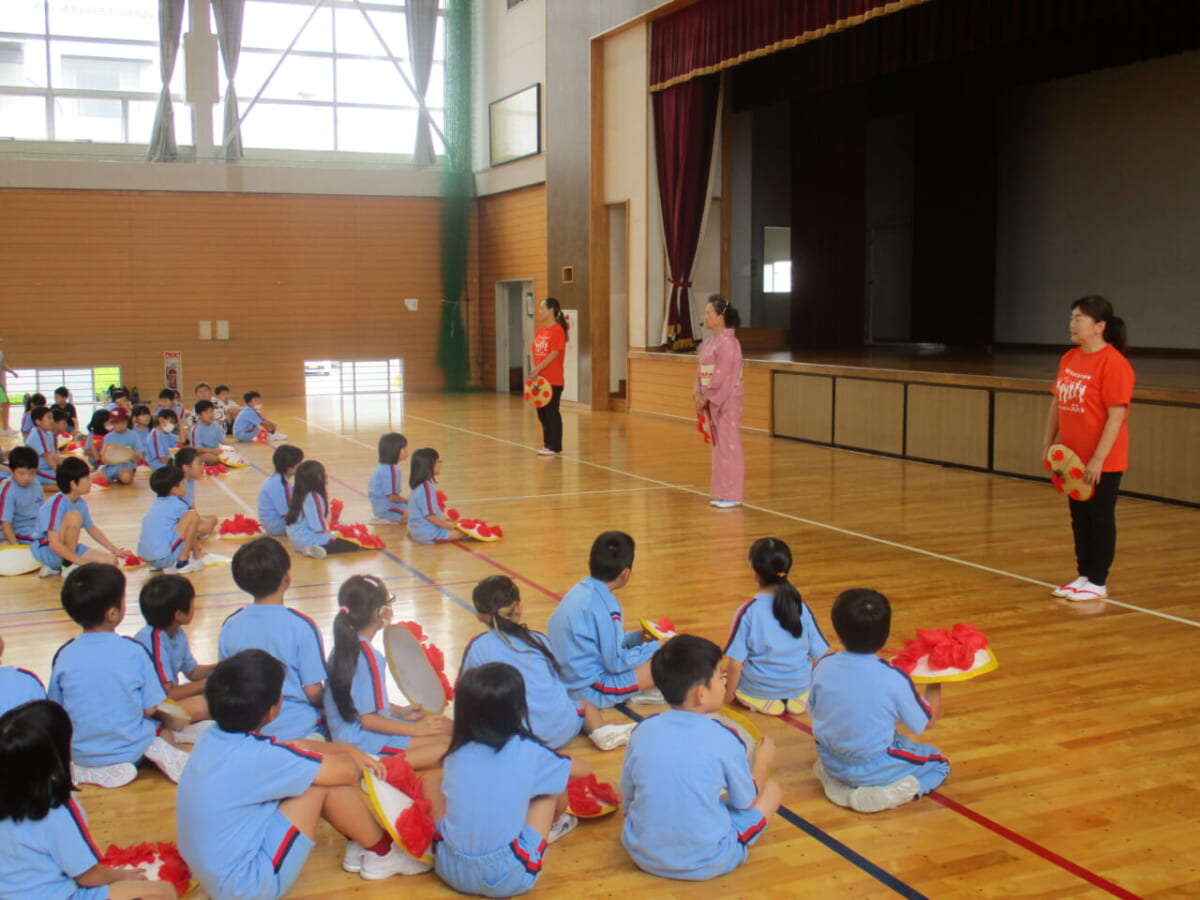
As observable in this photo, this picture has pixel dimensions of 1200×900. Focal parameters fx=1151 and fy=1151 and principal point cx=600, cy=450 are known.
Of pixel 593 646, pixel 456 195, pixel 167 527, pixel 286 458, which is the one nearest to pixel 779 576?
pixel 593 646

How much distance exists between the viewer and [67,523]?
6.27 meters

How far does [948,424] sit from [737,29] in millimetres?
5281

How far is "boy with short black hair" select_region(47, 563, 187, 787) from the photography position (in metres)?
3.59

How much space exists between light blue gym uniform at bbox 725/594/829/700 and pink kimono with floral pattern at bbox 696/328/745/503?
13.8ft

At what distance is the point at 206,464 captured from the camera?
10641 mm

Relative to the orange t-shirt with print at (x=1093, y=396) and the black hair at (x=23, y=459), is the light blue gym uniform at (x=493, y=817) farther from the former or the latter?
the black hair at (x=23, y=459)

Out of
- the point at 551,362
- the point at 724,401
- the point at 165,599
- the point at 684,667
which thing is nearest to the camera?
the point at 684,667

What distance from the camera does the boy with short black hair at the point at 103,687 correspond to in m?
3.59

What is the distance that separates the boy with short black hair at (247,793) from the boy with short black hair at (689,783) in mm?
777

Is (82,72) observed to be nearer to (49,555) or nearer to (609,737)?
(49,555)

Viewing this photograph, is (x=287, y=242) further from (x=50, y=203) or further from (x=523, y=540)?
(x=523, y=540)

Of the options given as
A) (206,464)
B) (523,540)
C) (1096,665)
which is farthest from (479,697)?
(206,464)

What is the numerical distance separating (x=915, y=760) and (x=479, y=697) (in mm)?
1462

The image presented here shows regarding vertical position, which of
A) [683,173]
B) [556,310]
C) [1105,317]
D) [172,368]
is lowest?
[172,368]
